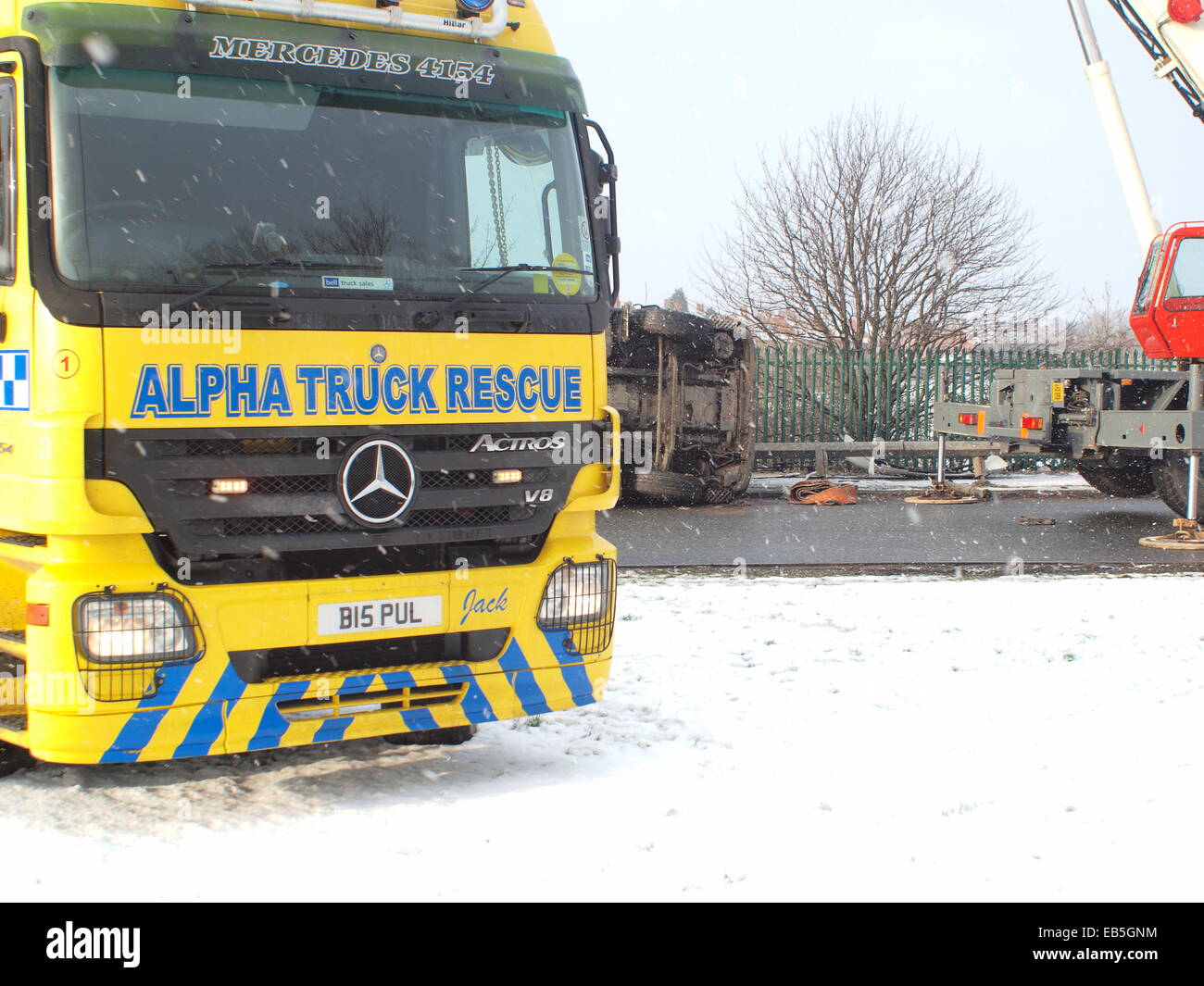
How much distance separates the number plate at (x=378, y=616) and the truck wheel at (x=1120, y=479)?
38.4ft

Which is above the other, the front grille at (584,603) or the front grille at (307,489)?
the front grille at (307,489)

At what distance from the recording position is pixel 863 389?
67.5 feet

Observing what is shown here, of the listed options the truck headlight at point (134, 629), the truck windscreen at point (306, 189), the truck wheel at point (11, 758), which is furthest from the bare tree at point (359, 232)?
the truck wheel at point (11, 758)

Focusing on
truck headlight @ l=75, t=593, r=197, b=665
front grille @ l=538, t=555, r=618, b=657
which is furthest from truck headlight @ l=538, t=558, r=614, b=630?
truck headlight @ l=75, t=593, r=197, b=665

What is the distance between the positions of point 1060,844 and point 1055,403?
9.84 metres

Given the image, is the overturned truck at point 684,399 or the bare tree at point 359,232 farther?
the overturned truck at point 684,399

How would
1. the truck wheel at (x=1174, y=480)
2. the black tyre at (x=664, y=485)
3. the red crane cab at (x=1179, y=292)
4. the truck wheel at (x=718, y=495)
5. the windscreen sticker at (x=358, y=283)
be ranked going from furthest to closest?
1. the truck wheel at (x=718, y=495)
2. the black tyre at (x=664, y=485)
3. the red crane cab at (x=1179, y=292)
4. the truck wheel at (x=1174, y=480)
5. the windscreen sticker at (x=358, y=283)

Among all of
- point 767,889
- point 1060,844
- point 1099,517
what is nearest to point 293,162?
point 767,889

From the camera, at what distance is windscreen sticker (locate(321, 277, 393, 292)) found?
444 centimetres

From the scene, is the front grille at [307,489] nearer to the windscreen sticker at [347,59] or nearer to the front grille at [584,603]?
the front grille at [584,603]

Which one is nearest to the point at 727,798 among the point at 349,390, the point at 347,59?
the point at 349,390

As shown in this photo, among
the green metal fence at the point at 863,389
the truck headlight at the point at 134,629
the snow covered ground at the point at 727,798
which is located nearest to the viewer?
the snow covered ground at the point at 727,798

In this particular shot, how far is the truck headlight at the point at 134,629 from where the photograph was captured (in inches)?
162

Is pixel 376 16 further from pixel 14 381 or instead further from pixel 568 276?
pixel 14 381
